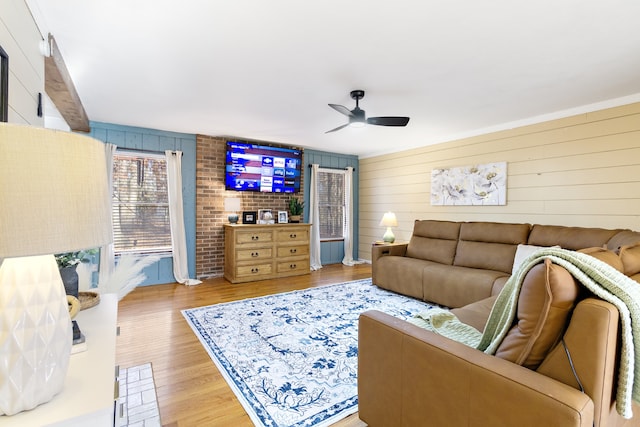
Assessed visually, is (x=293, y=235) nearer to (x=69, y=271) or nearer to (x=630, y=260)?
(x=69, y=271)

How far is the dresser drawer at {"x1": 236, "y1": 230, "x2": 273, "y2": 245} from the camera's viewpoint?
4770 millimetres

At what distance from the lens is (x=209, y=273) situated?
505 cm

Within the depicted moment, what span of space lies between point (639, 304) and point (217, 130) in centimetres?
466

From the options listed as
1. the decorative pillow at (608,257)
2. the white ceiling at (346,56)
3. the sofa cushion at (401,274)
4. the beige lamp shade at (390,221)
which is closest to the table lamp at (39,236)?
the white ceiling at (346,56)

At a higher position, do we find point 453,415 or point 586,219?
point 586,219

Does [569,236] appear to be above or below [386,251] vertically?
above

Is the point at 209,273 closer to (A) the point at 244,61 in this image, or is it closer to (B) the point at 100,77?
(B) the point at 100,77

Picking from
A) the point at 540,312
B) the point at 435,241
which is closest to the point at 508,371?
the point at 540,312

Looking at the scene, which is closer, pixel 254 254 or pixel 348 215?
pixel 254 254

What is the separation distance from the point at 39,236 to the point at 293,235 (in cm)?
472

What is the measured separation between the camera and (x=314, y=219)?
5988 mm

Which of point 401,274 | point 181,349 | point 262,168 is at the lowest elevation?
point 181,349

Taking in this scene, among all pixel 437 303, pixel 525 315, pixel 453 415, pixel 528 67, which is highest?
pixel 528 67

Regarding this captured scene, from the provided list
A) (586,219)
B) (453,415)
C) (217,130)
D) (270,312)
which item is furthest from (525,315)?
(217,130)
